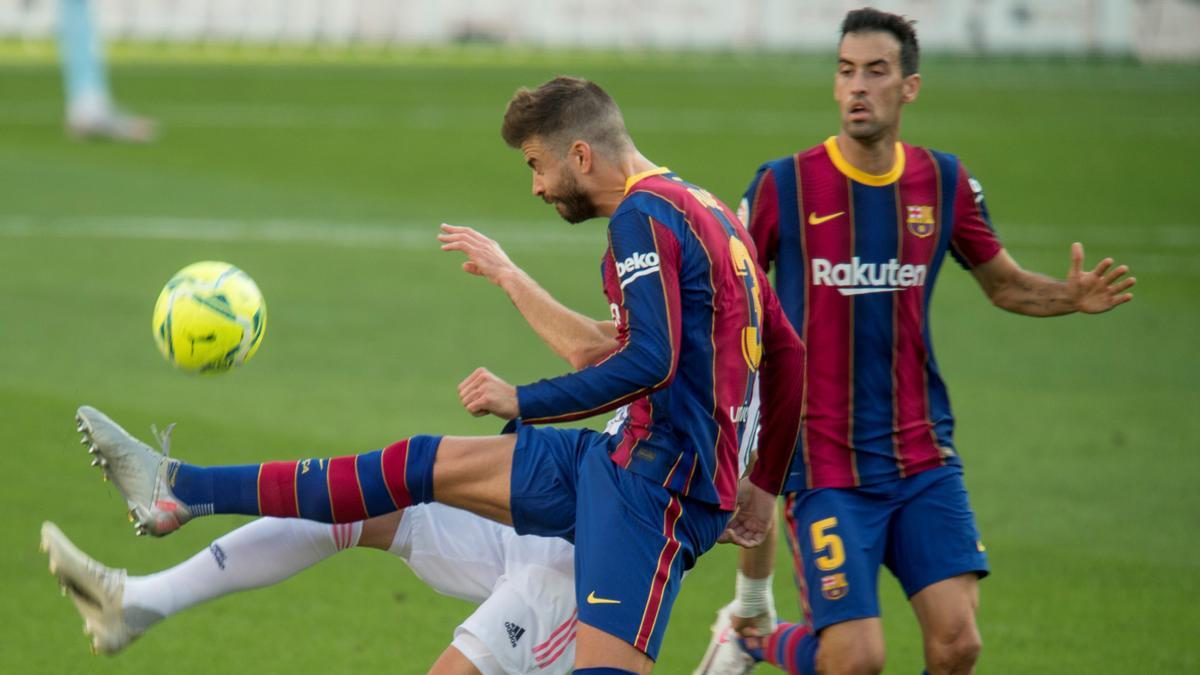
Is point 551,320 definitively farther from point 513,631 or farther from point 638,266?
point 513,631

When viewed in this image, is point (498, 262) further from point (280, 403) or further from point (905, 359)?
point (280, 403)

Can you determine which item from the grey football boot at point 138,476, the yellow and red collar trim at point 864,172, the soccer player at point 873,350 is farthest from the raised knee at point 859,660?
the grey football boot at point 138,476

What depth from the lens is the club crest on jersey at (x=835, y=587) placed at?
17.7 ft

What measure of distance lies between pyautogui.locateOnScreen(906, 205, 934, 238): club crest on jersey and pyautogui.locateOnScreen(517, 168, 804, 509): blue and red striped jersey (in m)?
0.88

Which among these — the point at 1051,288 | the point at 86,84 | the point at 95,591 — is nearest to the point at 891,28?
the point at 1051,288

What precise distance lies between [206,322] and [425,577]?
110 cm

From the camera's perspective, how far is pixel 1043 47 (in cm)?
2853

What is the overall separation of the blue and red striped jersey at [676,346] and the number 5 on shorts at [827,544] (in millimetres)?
560

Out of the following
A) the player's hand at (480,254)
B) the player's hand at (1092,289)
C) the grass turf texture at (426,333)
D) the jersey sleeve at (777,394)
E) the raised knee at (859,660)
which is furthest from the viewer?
the grass turf texture at (426,333)

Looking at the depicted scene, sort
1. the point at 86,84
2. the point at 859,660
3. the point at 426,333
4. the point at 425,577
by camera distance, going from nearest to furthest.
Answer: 1. the point at 859,660
2. the point at 425,577
3. the point at 426,333
4. the point at 86,84

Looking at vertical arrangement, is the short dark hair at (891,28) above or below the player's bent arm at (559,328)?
above

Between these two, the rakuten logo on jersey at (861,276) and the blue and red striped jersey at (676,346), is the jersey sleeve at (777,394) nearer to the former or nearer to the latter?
the blue and red striped jersey at (676,346)

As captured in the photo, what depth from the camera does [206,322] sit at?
5383 millimetres

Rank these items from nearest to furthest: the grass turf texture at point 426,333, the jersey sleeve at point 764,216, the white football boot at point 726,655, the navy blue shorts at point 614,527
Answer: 1. the navy blue shorts at point 614,527
2. the jersey sleeve at point 764,216
3. the white football boot at point 726,655
4. the grass turf texture at point 426,333
